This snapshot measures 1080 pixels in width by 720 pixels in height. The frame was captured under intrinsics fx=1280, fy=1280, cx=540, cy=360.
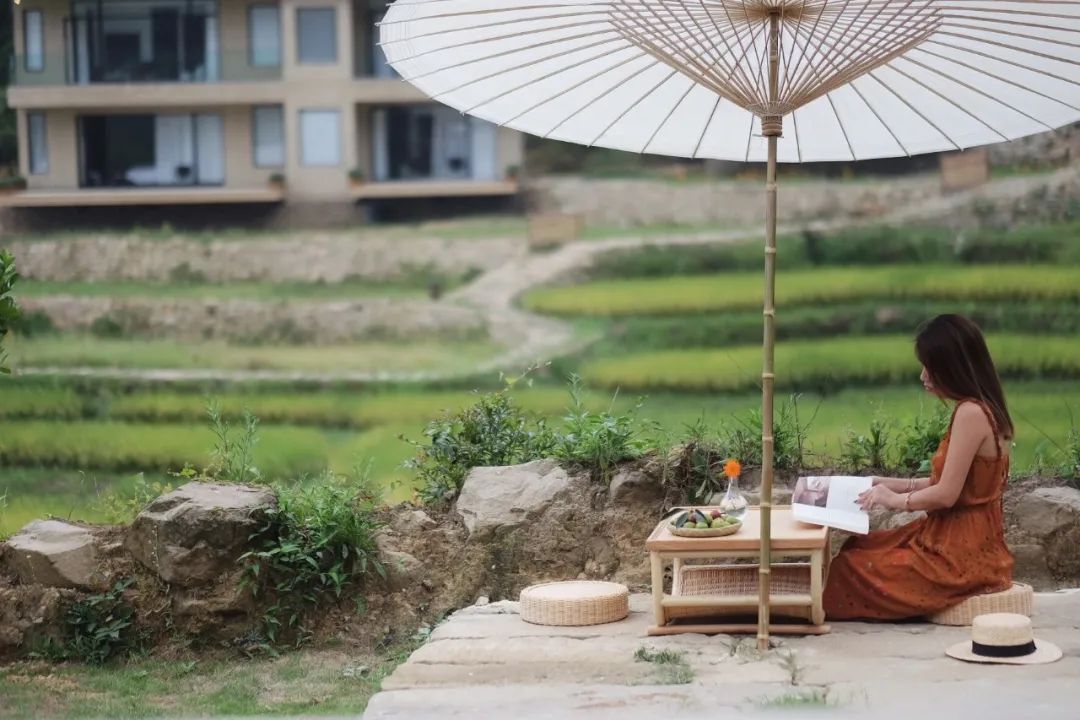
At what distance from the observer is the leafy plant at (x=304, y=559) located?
5.04 m

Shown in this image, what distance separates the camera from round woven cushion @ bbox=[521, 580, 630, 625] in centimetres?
430

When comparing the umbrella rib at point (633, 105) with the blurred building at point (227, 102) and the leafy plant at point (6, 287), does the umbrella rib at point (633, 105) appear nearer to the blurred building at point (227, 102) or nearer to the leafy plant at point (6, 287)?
the leafy plant at point (6, 287)

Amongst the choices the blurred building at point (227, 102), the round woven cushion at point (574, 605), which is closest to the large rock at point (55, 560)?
the round woven cushion at point (574, 605)

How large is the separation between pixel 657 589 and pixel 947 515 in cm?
95

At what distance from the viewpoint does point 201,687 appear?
4.65 meters

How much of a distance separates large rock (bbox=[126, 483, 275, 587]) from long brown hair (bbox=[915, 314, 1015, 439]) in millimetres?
2614

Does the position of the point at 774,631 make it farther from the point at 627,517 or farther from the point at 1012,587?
the point at 627,517

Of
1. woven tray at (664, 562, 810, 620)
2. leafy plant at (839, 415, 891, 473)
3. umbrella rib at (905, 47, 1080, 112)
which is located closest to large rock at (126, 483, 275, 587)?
woven tray at (664, 562, 810, 620)

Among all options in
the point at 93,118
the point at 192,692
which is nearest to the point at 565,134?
the point at 192,692

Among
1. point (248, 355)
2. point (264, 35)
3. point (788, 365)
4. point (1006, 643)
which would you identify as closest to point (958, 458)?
point (1006, 643)

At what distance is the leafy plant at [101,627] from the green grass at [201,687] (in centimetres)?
8

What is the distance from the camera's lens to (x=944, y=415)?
221 inches

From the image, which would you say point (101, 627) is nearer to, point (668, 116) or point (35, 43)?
point (668, 116)

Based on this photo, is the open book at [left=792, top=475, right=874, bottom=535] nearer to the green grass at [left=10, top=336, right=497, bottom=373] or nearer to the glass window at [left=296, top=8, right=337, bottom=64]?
the green grass at [left=10, top=336, right=497, bottom=373]
